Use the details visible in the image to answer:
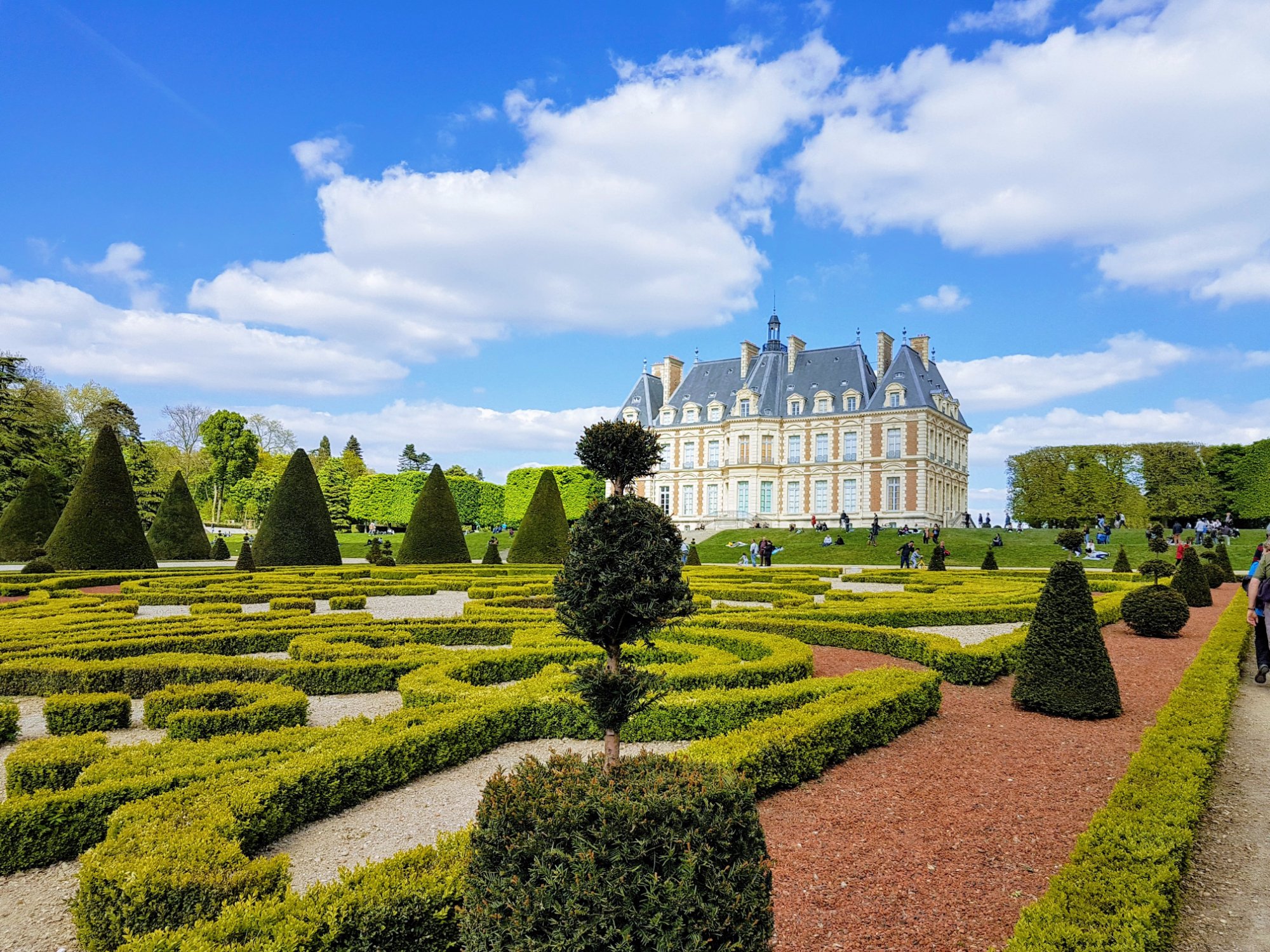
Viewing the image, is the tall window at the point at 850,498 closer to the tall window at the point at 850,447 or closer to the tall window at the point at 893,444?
the tall window at the point at 850,447

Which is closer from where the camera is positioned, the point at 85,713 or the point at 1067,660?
the point at 85,713

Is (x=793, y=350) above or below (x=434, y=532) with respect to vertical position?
above

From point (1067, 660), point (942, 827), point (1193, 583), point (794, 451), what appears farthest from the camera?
point (794, 451)

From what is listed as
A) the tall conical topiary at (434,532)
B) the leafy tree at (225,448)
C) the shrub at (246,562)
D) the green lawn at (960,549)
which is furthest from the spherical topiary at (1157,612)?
the leafy tree at (225,448)

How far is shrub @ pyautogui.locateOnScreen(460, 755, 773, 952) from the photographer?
7.66ft

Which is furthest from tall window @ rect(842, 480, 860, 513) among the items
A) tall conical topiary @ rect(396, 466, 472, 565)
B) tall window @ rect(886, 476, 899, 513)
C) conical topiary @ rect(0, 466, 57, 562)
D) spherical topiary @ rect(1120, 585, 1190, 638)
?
conical topiary @ rect(0, 466, 57, 562)

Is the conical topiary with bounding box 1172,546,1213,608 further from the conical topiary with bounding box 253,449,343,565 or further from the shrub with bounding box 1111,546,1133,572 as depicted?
the conical topiary with bounding box 253,449,343,565

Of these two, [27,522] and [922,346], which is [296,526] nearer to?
[27,522]

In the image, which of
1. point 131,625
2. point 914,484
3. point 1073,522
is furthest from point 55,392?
point 1073,522

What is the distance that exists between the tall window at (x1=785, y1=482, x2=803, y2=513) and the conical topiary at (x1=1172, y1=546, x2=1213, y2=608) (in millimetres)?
37890

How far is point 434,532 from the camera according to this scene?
25.2m

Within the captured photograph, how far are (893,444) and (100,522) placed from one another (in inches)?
1784

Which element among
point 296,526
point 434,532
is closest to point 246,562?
point 296,526

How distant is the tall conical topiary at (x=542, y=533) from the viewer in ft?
82.3
